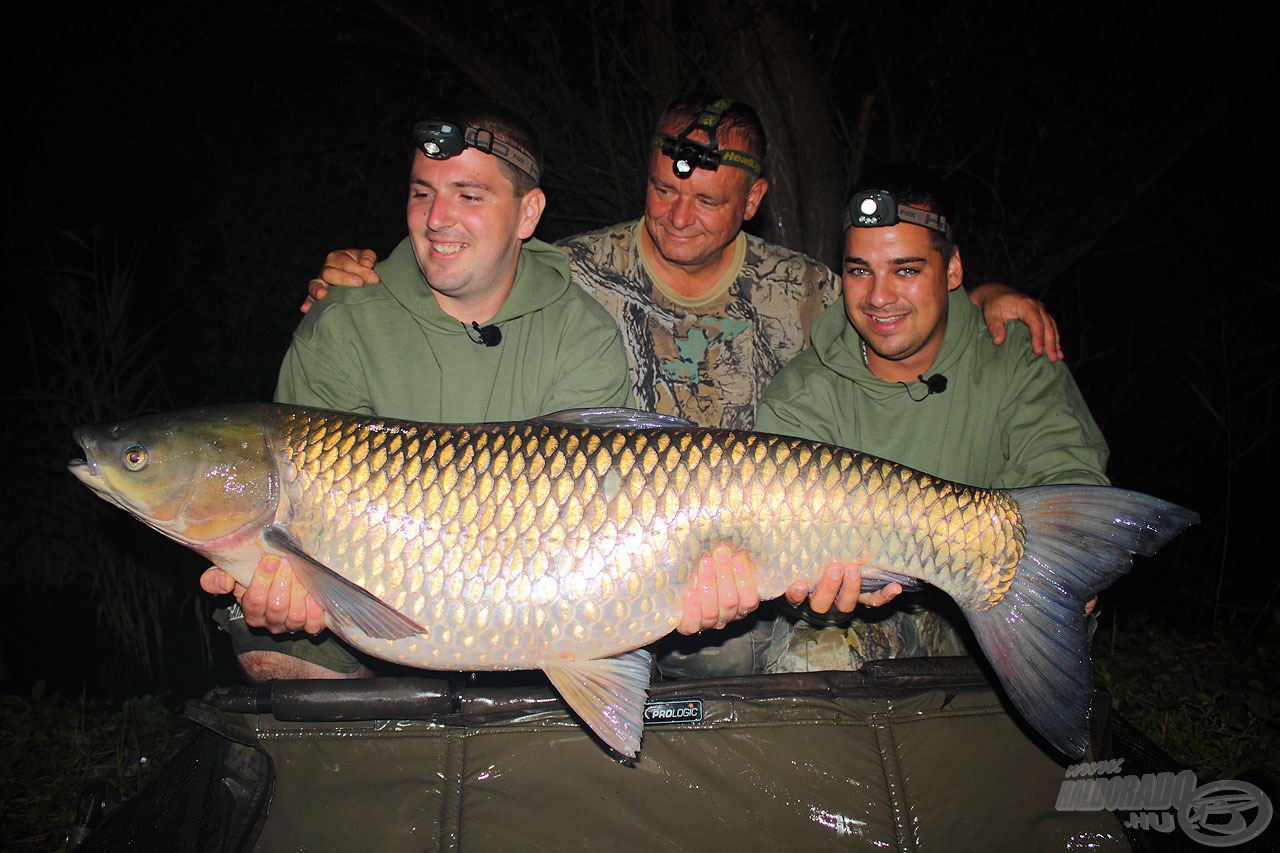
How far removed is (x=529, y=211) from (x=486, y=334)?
0.37 metres

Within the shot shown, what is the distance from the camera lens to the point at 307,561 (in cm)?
159

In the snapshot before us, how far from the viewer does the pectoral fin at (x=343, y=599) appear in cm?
157

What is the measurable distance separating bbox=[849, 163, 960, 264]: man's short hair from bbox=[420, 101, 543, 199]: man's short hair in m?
0.84

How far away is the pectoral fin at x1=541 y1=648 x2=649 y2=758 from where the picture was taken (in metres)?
1.58

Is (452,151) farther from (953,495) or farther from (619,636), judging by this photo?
(953,495)

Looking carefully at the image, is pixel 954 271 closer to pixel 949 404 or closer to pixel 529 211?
pixel 949 404

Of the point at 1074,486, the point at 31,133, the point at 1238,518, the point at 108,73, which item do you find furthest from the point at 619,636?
the point at 31,133

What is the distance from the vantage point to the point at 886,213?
6.77 feet

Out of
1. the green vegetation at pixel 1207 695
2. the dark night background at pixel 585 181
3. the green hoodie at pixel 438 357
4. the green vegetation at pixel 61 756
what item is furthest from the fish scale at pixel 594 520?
the dark night background at pixel 585 181

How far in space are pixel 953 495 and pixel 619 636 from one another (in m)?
0.68

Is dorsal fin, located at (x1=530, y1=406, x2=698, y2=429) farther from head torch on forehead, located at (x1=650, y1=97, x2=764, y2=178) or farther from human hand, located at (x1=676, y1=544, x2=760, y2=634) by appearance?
head torch on forehead, located at (x1=650, y1=97, x2=764, y2=178)

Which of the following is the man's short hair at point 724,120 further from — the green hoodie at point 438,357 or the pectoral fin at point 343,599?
the pectoral fin at point 343,599

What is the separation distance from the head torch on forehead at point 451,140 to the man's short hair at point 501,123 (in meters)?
0.01

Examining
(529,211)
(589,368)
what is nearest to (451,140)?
(529,211)
